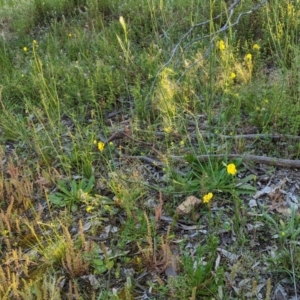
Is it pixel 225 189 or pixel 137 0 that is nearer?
pixel 225 189

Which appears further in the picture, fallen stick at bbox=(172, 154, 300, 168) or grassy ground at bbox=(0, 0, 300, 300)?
fallen stick at bbox=(172, 154, 300, 168)

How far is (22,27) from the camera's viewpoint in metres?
5.11

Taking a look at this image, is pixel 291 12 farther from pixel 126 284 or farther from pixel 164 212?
pixel 126 284

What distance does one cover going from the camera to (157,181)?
2.70 metres

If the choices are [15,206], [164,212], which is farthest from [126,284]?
[15,206]

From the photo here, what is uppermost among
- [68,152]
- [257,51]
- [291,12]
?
[291,12]

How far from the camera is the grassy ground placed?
6.91 feet

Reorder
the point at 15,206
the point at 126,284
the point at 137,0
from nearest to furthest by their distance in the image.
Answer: the point at 126,284, the point at 15,206, the point at 137,0

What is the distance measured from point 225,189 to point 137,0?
324cm

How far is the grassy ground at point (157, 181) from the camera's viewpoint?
2.11 metres

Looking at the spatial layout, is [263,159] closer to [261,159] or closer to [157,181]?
[261,159]

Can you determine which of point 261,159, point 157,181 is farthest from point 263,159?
point 157,181

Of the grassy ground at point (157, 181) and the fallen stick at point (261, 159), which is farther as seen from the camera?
the fallen stick at point (261, 159)

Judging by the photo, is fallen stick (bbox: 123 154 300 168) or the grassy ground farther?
fallen stick (bbox: 123 154 300 168)
